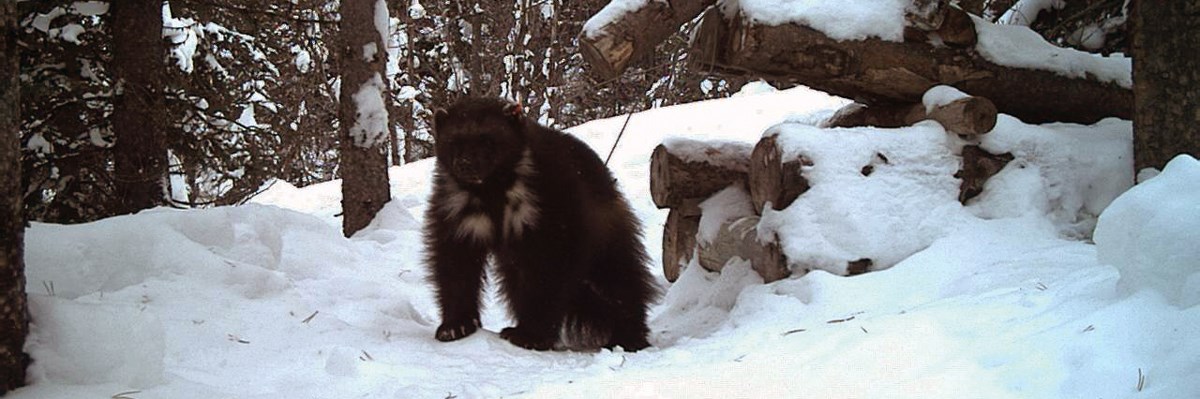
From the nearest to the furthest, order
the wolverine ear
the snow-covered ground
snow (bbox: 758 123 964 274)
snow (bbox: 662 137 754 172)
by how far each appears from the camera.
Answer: the snow-covered ground < the wolverine ear < snow (bbox: 758 123 964 274) < snow (bbox: 662 137 754 172)

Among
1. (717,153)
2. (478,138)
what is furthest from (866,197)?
(478,138)

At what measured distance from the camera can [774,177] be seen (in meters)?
5.52

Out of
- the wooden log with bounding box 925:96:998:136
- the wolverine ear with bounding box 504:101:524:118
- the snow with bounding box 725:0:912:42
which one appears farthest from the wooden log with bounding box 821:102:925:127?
the wolverine ear with bounding box 504:101:524:118

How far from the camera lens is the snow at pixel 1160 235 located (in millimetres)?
2229

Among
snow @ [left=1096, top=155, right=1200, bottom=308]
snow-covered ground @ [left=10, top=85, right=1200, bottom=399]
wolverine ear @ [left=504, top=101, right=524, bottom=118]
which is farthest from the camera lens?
wolverine ear @ [left=504, top=101, right=524, bottom=118]

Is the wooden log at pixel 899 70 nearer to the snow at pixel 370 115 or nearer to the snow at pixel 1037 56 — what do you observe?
the snow at pixel 1037 56

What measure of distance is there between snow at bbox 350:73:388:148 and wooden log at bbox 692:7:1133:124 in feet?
11.1

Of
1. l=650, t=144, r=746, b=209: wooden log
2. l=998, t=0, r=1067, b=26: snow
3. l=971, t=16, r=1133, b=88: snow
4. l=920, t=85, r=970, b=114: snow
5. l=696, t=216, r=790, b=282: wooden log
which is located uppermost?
l=998, t=0, r=1067, b=26: snow

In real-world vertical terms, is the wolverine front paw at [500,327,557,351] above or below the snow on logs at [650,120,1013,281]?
below

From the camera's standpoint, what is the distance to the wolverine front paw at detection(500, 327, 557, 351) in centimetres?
457

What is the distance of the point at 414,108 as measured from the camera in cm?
2241

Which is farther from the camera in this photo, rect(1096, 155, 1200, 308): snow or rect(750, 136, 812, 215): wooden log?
rect(750, 136, 812, 215): wooden log

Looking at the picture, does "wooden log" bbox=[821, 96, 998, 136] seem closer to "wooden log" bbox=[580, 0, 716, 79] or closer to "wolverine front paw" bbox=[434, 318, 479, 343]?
"wooden log" bbox=[580, 0, 716, 79]

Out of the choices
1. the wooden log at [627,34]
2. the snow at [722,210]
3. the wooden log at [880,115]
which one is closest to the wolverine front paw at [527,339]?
the wooden log at [627,34]
